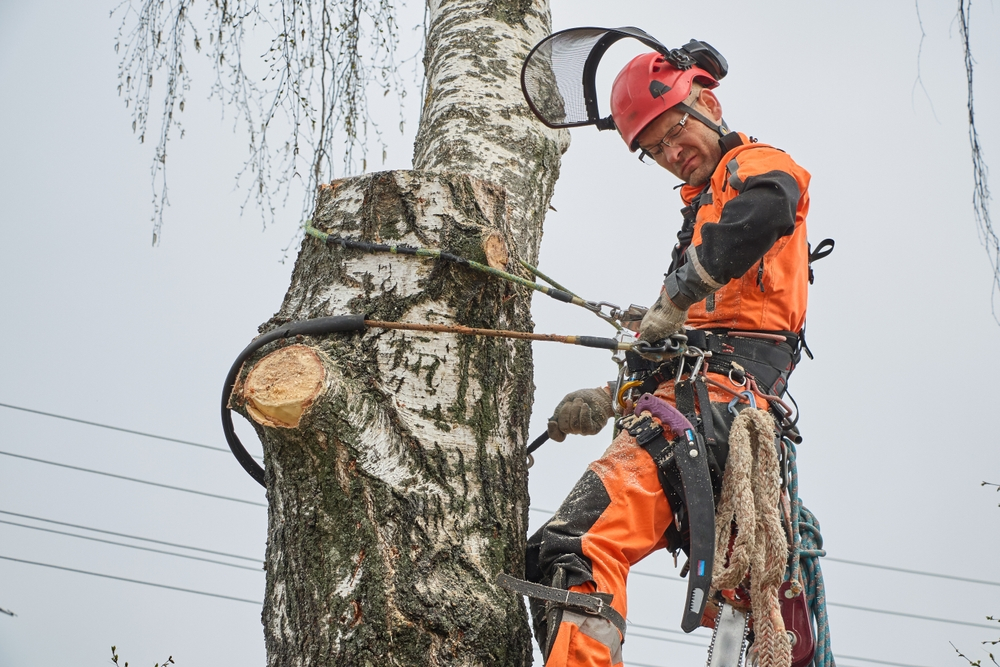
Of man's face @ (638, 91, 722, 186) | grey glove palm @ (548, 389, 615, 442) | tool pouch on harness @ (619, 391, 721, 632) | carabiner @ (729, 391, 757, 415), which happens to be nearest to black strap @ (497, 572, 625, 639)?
tool pouch on harness @ (619, 391, 721, 632)

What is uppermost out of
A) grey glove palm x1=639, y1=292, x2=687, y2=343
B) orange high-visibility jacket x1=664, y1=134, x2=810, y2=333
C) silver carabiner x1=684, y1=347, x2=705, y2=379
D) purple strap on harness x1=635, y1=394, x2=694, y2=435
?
orange high-visibility jacket x1=664, y1=134, x2=810, y2=333

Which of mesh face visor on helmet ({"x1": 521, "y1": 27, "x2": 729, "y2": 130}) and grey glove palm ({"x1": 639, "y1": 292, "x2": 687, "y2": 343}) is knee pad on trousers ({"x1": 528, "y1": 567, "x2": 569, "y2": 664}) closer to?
grey glove palm ({"x1": 639, "y1": 292, "x2": 687, "y2": 343})

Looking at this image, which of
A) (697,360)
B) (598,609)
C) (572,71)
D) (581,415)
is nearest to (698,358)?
(697,360)

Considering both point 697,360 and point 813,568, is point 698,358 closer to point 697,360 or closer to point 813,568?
point 697,360

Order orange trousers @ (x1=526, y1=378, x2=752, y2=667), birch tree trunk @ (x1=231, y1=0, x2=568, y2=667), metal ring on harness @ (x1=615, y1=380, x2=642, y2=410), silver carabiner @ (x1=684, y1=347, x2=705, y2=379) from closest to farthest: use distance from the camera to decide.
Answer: birch tree trunk @ (x1=231, y1=0, x2=568, y2=667), orange trousers @ (x1=526, y1=378, x2=752, y2=667), silver carabiner @ (x1=684, y1=347, x2=705, y2=379), metal ring on harness @ (x1=615, y1=380, x2=642, y2=410)

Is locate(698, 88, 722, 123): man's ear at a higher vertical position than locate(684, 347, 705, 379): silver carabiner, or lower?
higher

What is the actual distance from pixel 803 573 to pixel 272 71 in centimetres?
250

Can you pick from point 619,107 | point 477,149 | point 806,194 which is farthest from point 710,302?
point 477,149

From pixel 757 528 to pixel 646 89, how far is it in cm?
125

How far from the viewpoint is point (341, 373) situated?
1956mm

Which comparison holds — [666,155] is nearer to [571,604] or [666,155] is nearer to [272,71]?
[571,604]

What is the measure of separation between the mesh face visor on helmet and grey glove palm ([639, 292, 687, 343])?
78 centimetres

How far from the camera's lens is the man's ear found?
2639 millimetres

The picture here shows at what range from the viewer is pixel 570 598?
189 centimetres
